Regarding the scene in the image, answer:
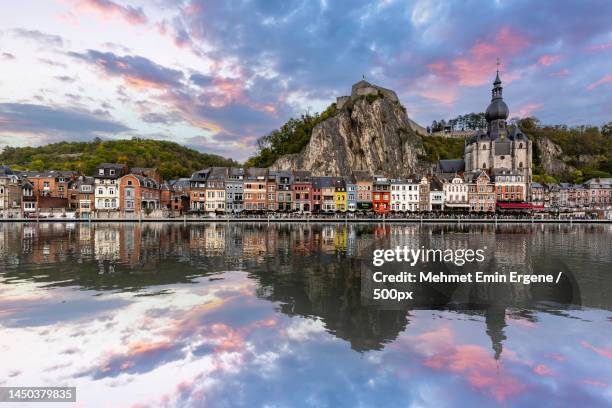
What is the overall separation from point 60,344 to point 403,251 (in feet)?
80.0

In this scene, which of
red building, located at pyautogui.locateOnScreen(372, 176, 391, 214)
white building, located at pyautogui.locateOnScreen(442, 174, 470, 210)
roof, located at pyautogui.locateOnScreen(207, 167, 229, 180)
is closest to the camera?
roof, located at pyautogui.locateOnScreen(207, 167, 229, 180)

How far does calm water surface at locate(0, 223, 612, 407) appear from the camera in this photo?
27.0 ft

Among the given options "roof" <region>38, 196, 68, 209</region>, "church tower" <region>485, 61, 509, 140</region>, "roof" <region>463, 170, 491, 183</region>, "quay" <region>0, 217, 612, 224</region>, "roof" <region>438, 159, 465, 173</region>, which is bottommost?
"quay" <region>0, 217, 612, 224</region>

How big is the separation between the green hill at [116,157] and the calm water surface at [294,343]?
103m

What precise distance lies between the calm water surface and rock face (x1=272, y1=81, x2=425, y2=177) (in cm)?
9130

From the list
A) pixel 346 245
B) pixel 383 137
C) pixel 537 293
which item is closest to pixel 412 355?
pixel 537 293

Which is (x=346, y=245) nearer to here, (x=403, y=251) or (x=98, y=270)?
(x=403, y=251)

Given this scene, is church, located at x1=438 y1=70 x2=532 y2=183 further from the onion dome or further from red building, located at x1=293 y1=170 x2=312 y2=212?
red building, located at x1=293 y1=170 x2=312 y2=212

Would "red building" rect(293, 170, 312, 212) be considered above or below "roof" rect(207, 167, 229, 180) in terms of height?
below

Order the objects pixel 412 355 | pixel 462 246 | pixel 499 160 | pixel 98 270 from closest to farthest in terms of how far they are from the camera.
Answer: pixel 412 355 → pixel 98 270 → pixel 462 246 → pixel 499 160

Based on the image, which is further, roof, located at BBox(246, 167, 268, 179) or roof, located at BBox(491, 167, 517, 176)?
roof, located at BBox(491, 167, 517, 176)

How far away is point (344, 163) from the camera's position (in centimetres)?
10988

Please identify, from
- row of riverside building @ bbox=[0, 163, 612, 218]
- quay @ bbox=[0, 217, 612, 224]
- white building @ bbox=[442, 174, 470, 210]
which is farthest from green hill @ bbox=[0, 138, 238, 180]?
white building @ bbox=[442, 174, 470, 210]
